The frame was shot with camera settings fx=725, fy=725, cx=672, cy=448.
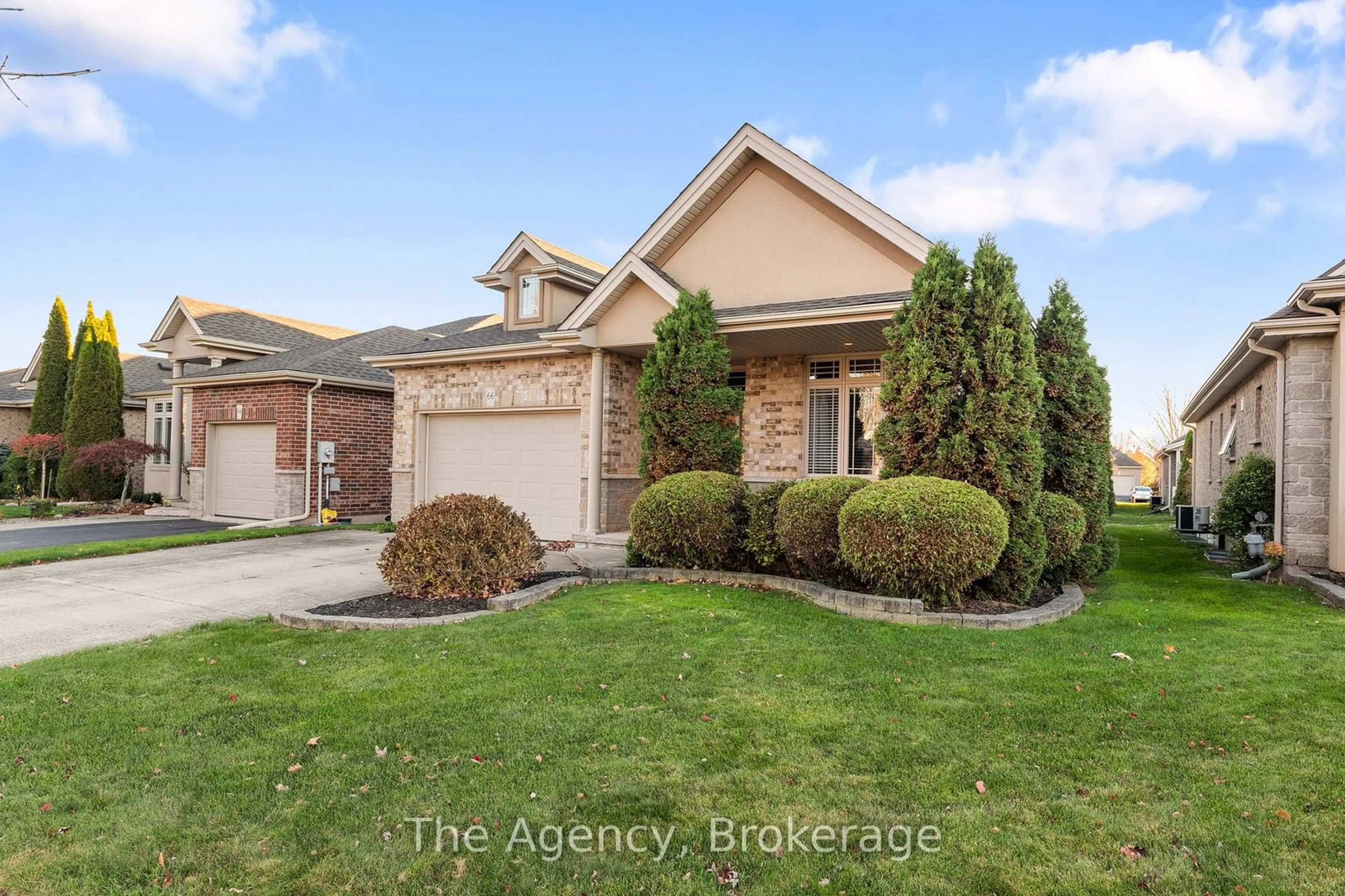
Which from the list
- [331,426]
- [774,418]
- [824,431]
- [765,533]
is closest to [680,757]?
[765,533]

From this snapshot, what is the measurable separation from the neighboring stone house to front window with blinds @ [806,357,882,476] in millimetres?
10432

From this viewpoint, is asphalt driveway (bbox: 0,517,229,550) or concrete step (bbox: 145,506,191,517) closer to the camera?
asphalt driveway (bbox: 0,517,229,550)

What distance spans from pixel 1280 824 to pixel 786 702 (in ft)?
8.00

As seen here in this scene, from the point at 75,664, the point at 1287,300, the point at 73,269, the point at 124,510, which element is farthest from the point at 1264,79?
the point at 124,510

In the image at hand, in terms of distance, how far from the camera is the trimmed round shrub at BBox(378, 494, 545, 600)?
7.83 meters

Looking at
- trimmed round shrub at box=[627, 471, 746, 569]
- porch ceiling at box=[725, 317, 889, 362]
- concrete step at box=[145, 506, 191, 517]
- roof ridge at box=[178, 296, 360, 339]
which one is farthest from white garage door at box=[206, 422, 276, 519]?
porch ceiling at box=[725, 317, 889, 362]

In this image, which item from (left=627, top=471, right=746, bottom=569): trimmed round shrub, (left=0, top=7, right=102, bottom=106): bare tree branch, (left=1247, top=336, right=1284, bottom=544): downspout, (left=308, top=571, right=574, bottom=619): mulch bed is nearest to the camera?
(left=0, top=7, right=102, bottom=106): bare tree branch

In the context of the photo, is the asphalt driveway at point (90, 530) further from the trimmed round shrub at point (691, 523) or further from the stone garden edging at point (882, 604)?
the stone garden edging at point (882, 604)

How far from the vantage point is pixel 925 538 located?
689 cm

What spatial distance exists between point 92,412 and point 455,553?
69.9 feet

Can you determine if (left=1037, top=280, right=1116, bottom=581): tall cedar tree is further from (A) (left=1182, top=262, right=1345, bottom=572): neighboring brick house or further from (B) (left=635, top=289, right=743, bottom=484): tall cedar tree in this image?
(B) (left=635, top=289, right=743, bottom=484): tall cedar tree

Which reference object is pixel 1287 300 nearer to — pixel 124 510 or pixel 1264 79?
pixel 1264 79

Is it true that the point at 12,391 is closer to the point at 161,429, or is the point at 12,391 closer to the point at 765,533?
the point at 161,429

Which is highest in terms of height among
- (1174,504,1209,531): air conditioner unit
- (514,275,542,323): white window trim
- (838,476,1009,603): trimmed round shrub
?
(514,275,542,323): white window trim
